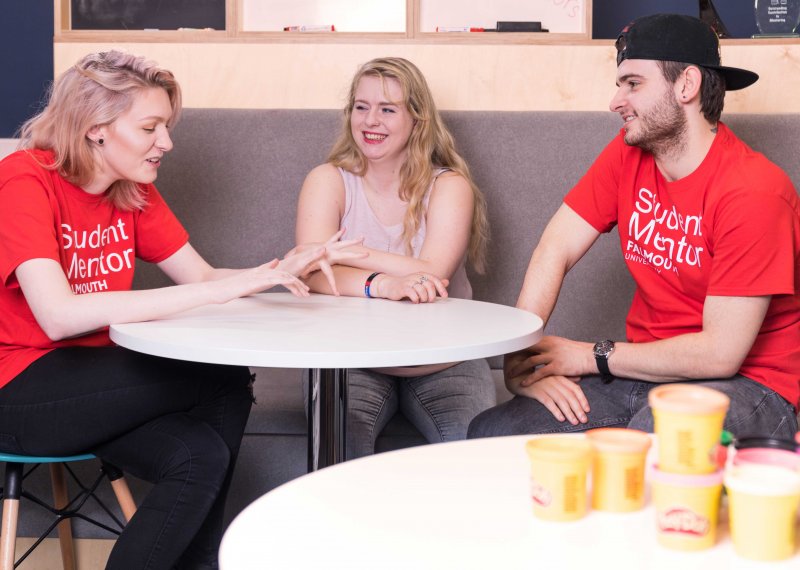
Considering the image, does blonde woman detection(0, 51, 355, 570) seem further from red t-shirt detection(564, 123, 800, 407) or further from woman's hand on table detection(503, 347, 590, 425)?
red t-shirt detection(564, 123, 800, 407)

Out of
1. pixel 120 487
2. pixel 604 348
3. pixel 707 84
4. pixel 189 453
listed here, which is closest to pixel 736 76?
pixel 707 84

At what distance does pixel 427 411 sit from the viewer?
2.05 metres

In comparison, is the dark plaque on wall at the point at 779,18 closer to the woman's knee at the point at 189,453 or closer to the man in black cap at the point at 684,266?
the man in black cap at the point at 684,266

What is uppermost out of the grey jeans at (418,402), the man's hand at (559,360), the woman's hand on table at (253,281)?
the woman's hand on table at (253,281)

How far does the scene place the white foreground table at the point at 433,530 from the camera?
0.78m

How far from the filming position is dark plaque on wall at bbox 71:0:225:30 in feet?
12.6

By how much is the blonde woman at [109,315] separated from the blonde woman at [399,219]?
27 centimetres

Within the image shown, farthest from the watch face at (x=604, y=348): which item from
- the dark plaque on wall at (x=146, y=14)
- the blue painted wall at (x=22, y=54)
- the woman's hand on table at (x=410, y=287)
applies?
the blue painted wall at (x=22, y=54)

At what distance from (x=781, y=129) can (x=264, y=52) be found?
1423 millimetres

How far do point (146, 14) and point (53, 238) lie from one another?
A: 2.48 metres

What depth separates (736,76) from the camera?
1830 mm

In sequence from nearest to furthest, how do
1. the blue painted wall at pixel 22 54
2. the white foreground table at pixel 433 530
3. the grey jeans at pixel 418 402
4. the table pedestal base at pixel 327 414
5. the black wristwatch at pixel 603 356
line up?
the white foreground table at pixel 433 530 < the table pedestal base at pixel 327 414 < the black wristwatch at pixel 603 356 < the grey jeans at pixel 418 402 < the blue painted wall at pixel 22 54

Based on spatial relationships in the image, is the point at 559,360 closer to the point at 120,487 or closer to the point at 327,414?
the point at 327,414

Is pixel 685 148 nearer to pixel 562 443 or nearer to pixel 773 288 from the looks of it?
pixel 773 288
